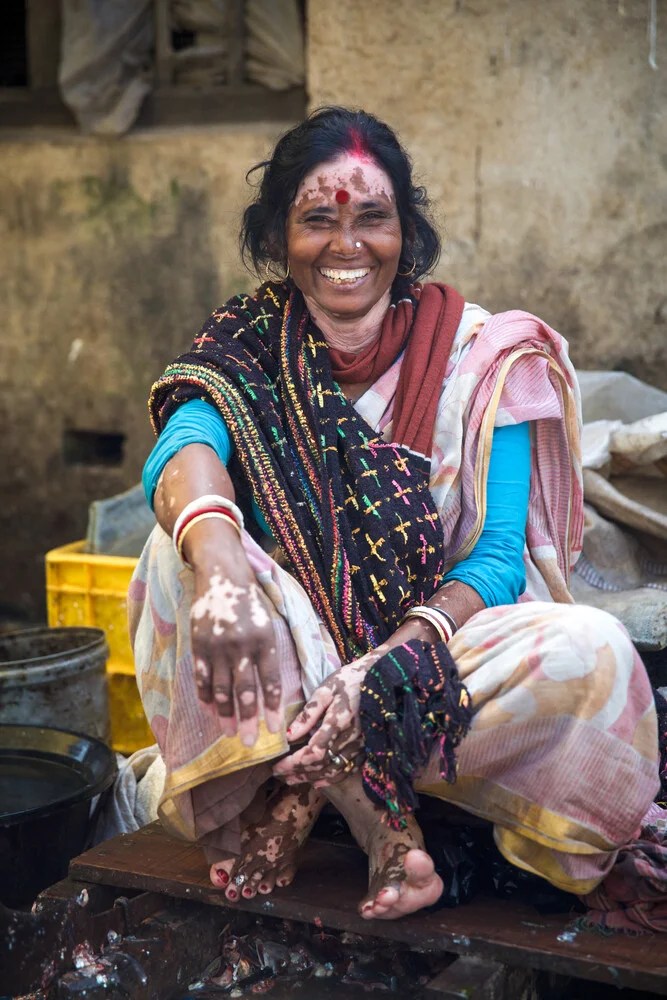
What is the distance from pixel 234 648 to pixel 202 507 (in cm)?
31

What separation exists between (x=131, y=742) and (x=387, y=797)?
205 centimetres

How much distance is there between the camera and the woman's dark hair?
2598 mm

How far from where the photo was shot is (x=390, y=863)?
2.11 m

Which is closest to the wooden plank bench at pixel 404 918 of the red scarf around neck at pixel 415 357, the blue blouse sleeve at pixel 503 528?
the blue blouse sleeve at pixel 503 528

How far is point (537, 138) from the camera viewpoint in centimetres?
411

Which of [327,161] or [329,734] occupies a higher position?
[327,161]

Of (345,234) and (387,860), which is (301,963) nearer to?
(387,860)

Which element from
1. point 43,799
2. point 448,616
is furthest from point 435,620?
point 43,799

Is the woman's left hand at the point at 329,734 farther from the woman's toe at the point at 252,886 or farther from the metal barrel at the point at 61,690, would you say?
the metal barrel at the point at 61,690

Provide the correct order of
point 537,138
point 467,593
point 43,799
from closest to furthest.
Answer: point 467,593, point 43,799, point 537,138

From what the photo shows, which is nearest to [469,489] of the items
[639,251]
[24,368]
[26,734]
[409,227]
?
[409,227]

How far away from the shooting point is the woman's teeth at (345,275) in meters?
2.60

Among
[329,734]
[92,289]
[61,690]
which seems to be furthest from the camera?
[92,289]

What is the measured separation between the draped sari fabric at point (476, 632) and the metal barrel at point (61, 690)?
3.12 ft
